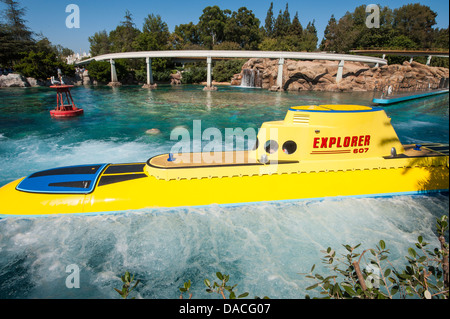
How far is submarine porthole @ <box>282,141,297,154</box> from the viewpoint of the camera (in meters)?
9.72

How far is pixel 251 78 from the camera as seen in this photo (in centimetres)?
6544

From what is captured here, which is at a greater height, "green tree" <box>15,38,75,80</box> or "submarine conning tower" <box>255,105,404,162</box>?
"green tree" <box>15,38,75,80</box>

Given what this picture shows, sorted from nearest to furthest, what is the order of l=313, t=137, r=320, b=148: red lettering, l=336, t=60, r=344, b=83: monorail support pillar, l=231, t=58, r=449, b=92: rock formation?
1. l=313, t=137, r=320, b=148: red lettering
2. l=336, t=60, r=344, b=83: monorail support pillar
3. l=231, t=58, r=449, b=92: rock formation

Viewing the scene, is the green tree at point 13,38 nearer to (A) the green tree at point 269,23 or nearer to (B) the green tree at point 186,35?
(B) the green tree at point 186,35

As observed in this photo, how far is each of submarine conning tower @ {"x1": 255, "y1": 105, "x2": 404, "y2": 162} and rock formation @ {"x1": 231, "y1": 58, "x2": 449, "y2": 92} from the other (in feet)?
163

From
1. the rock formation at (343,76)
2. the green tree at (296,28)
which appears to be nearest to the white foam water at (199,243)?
the rock formation at (343,76)

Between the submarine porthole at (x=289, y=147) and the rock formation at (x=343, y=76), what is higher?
the rock formation at (x=343, y=76)

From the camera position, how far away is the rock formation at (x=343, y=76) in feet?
194

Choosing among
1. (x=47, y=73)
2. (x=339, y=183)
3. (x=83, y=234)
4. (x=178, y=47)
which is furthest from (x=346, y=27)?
(x=83, y=234)

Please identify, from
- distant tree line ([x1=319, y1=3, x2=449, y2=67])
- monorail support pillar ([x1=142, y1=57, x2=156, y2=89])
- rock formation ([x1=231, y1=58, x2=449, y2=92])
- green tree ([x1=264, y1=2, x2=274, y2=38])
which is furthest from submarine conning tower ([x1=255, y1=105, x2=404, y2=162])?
green tree ([x1=264, y1=2, x2=274, y2=38])

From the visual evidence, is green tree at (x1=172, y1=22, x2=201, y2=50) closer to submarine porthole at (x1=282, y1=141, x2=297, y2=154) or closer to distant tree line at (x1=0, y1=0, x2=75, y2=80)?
distant tree line at (x1=0, y1=0, x2=75, y2=80)

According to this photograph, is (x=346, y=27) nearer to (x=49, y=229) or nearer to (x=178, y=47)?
(x=178, y=47)

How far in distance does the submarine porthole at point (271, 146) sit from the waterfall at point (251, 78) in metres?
57.5

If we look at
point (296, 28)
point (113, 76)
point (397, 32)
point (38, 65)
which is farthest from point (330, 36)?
point (38, 65)
